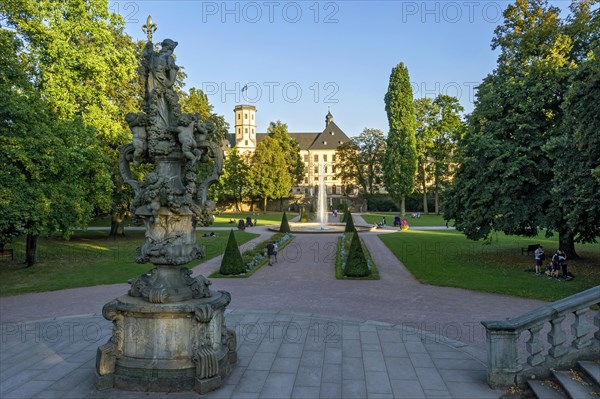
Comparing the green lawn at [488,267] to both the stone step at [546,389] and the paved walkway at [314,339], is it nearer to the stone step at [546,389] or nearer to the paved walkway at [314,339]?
the paved walkway at [314,339]

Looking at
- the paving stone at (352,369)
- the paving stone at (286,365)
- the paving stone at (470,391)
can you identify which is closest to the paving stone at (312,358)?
the paving stone at (286,365)

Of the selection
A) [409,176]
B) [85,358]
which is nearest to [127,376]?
[85,358]

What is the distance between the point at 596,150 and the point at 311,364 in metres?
11.6

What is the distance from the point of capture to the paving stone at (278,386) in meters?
6.82

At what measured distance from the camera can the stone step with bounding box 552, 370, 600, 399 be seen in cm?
611

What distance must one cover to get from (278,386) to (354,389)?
1302 millimetres

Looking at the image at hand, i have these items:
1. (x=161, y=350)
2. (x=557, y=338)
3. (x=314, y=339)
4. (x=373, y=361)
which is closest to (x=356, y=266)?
(x=314, y=339)

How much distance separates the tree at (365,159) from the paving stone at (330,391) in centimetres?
7430

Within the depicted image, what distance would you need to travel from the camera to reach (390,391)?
275 inches

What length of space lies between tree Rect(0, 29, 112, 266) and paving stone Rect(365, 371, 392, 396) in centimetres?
1496

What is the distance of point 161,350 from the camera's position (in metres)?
7.12

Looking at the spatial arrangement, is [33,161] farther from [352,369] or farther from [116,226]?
[116,226]

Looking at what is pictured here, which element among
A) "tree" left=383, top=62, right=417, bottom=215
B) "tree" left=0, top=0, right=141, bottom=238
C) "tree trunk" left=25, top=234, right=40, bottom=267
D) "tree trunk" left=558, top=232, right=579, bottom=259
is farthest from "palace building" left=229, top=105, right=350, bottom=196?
"tree trunk" left=25, top=234, right=40, bottom=267

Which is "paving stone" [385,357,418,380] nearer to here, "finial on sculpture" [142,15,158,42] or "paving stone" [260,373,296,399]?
"paving stone" [260,373,296,399]
